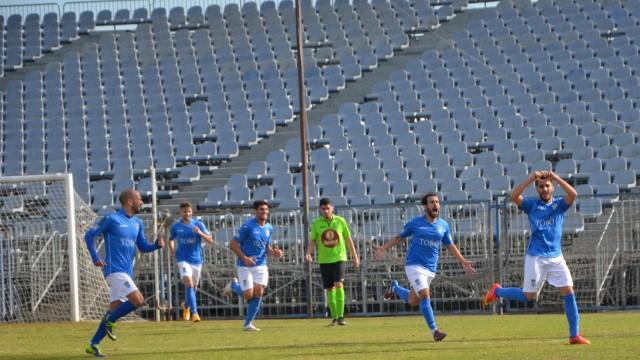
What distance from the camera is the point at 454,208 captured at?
83.6 feet

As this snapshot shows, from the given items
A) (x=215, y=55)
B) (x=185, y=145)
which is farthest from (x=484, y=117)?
(x=215, y=55)

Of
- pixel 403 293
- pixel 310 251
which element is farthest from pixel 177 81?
pixel 403 293

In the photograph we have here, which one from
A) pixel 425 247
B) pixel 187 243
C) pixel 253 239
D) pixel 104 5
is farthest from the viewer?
pixel 104 5

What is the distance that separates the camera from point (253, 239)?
20312 mm

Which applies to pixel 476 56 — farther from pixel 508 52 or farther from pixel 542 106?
pixel 542 106

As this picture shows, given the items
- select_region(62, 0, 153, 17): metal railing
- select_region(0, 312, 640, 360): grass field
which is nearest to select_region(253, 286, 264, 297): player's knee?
select_region(0, 312, 640, 360): grass field

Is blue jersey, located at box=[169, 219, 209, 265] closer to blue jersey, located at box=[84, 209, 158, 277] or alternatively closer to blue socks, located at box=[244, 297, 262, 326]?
blue socks, located at box=[244, 297, 262, 326]

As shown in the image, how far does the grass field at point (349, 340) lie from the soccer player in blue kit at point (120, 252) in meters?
0.56

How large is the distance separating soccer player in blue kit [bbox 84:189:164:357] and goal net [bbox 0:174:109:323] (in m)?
9.80

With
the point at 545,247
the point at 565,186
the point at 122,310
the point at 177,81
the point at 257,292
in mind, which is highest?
the point at 177,81

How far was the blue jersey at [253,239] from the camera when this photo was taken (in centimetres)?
2028

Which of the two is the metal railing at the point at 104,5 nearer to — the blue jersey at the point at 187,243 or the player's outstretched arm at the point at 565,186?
the blue jersey at the point at 187,243

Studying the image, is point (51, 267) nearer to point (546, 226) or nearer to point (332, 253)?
point (332, 253)

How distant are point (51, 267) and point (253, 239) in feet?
22.9
